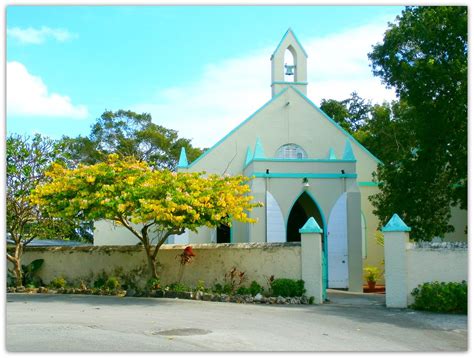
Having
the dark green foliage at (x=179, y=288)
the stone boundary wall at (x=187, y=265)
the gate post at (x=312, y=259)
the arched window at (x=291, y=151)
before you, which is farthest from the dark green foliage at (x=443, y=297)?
the arched window at (x=291, y=151)

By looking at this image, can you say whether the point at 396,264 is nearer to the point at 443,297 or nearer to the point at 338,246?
the point at 443,297

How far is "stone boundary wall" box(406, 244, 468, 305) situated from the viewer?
14779 millimetres

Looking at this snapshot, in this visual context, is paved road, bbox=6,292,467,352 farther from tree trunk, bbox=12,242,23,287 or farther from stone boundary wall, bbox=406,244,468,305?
tree trunk, bbox=12,242,23,287

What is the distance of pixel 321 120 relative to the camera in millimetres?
26562

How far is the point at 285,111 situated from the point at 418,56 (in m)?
9.26

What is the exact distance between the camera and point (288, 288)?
52.5ft

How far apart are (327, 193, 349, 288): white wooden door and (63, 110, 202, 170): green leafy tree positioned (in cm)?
2221

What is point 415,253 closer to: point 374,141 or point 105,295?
point 105,295

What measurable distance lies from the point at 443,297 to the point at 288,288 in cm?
385

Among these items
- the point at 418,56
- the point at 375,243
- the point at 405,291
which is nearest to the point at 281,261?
the point at 405,291

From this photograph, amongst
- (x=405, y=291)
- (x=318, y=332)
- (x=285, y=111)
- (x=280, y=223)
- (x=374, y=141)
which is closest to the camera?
(x=318, y=332)

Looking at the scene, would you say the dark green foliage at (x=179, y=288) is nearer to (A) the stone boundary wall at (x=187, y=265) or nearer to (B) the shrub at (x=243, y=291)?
(A) the stone boundary wall at (x=187, y=265)

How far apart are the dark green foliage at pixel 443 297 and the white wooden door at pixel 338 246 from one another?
650 centimetres

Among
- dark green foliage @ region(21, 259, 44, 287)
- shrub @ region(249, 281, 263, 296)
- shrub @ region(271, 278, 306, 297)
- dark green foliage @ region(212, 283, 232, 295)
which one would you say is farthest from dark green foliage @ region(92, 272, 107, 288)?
shrub @ region(271, 278, 306, 297)
